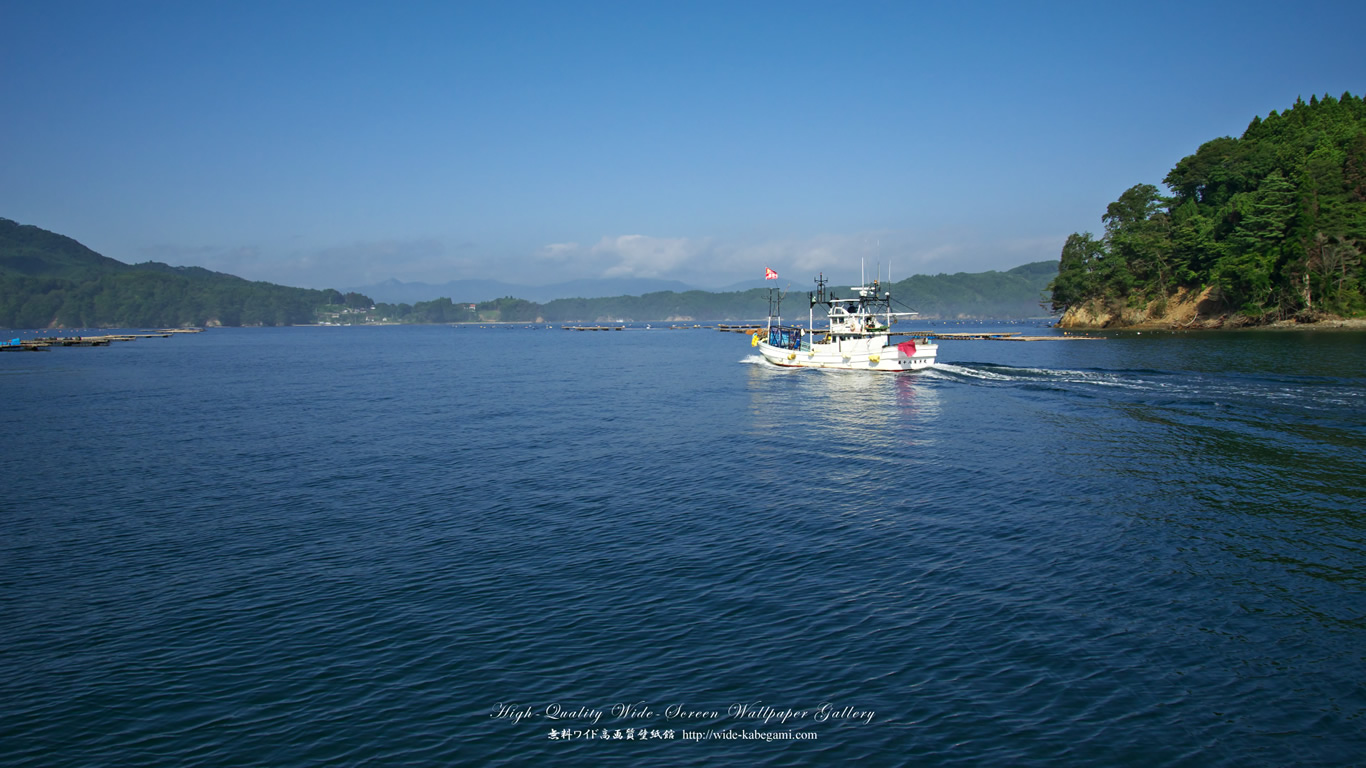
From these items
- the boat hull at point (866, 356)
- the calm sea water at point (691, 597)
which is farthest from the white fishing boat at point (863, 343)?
the calm sea water at point (691, 597)

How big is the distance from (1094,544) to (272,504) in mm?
27801

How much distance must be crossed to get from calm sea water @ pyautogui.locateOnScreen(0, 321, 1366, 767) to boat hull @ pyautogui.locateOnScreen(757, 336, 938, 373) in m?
35.3

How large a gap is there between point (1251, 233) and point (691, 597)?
135712 millimetres

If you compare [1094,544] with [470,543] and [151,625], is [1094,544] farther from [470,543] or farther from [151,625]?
[151,625]

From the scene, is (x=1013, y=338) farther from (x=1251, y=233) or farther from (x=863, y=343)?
(x=863, y=343)

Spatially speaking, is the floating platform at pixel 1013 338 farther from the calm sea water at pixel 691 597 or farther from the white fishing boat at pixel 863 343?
the calm sea water at pixel 691 597

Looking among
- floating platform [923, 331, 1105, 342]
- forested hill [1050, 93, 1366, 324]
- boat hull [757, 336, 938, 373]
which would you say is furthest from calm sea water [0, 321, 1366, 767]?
forested hill [1050, 93, 1366, 324]

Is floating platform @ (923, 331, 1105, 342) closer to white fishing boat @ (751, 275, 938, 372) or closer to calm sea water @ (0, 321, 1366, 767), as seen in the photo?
white fishing boat @ (751, 275, 938, 372)

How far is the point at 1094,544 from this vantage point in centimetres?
2112

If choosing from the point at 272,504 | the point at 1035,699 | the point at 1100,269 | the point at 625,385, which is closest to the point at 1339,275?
the point at 1100,269

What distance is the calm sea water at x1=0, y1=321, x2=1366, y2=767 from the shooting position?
12125 millimetres

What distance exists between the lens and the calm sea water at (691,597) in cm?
1212

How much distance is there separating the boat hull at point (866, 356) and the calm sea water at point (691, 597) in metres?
35.3

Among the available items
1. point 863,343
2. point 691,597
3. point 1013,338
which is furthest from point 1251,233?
point 691,597
